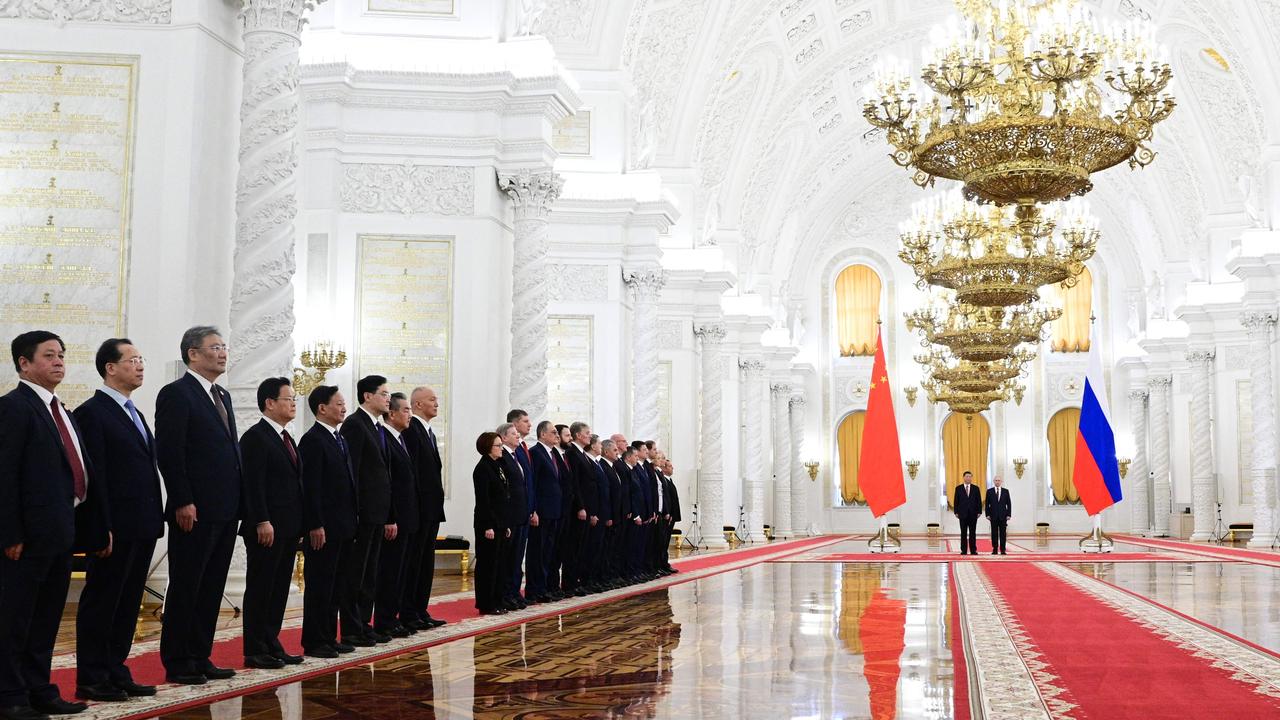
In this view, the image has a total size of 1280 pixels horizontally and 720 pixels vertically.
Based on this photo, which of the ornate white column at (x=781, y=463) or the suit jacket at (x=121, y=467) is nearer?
the suit jacket at (x=121, y=467)

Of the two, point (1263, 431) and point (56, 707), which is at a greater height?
point (1263, 431)

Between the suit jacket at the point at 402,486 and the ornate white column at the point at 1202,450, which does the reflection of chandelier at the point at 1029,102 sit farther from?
the ornate white column at the point at 1202,450

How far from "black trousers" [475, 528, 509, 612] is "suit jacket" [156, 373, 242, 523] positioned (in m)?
3.30

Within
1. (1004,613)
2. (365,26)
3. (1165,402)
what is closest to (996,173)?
(1004,613)

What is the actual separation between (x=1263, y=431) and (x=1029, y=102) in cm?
1561

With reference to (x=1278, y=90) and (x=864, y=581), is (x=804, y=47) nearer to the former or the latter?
(x=1278, y=90)

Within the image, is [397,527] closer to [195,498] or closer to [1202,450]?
[195,498]

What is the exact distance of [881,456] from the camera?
16.1 m

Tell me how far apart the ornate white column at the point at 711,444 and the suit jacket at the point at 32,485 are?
61.0 feet

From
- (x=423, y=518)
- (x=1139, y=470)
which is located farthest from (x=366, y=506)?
(x=1139, y=470)

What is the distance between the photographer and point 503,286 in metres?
12.5

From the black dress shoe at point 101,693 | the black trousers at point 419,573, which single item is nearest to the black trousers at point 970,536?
the black trousers at point 419,573

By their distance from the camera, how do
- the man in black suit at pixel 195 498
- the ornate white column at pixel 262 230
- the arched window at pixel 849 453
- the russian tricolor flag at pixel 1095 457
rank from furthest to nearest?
the arched window at pixel 849 453, the russian tricolor flag at pixel 1095 457, the ornate white column at pixel 262 230, the man in black suit at pixel 195 498

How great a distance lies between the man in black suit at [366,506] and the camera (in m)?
6.32
